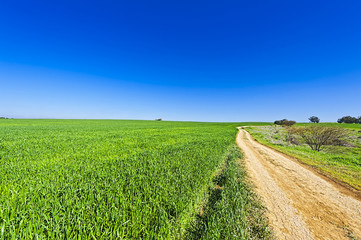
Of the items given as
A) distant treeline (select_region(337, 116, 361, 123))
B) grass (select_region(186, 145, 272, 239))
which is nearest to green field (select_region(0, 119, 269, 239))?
grass (select_region(186, 145, 272, 239))

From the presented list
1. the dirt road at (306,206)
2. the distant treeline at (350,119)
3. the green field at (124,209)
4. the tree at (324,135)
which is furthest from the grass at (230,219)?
the distant treeline at (350,119)

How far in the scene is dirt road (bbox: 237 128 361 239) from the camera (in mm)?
4004

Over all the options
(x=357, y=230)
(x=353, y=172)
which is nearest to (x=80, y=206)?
(x=357, y=230)

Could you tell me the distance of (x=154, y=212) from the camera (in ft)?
11.8

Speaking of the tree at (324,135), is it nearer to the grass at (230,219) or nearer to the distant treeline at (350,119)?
the grass at (230,219)

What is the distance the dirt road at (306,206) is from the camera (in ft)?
13.1

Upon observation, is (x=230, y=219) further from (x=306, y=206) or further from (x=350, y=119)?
(x=350, y=119)

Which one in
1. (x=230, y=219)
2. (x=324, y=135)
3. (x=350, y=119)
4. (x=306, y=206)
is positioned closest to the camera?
(x=230, y=219)

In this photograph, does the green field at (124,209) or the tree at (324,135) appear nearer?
the green field at (124,209)

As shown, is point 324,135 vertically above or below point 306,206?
above

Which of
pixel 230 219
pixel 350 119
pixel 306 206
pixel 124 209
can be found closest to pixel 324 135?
pixel 306 206

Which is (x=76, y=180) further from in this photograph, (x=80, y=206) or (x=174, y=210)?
(x=174, y=210)

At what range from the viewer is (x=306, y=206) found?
17.2 feet

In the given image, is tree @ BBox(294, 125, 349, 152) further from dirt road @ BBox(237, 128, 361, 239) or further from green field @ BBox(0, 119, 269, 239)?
green field @ BBox(0, 119, 269, 239)
